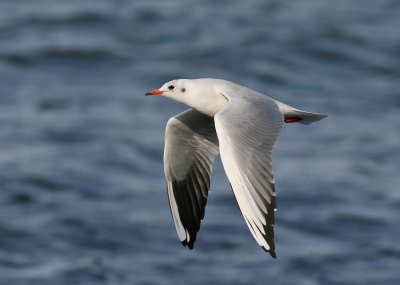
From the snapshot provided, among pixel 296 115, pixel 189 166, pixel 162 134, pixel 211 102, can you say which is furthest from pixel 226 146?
pixel 162 134

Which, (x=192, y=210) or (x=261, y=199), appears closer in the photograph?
(x=261, y=199)

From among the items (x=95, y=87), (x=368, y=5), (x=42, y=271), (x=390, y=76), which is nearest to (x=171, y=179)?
(x=42, y=271)

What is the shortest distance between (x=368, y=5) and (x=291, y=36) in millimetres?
2287

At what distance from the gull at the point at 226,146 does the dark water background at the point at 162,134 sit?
9.73 feet

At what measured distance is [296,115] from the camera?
7.52 meters

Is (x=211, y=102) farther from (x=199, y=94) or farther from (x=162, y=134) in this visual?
(x=162, y=134)

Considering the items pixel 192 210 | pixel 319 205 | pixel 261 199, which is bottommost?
pixel 319 205

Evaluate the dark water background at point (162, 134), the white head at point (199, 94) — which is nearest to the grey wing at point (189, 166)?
the white head at point (199, 94)

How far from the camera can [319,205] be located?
42.0 feet

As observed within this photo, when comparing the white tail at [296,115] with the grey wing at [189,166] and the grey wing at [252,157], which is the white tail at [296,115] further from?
the grey wing at [189,166]

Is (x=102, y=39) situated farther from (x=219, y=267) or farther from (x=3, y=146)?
(x=219, y=267)

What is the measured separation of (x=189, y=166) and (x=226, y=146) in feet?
5.05

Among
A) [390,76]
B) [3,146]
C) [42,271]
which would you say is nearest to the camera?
[42,271]

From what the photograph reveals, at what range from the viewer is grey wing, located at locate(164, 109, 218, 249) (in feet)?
25.9
